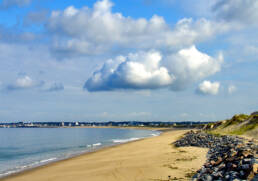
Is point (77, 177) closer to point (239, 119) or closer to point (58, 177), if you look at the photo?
point (58, 177)

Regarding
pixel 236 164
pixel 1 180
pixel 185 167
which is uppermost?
pixel 236 164

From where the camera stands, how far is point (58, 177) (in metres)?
18.2

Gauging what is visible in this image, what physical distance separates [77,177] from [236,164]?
11.0 meters

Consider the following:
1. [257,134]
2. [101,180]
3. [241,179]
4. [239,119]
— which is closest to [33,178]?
[101,180]

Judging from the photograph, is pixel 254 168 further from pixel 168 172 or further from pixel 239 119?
pixel 239 119

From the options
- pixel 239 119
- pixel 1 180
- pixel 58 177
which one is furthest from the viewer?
pixel 239 119

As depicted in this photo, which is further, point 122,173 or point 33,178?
point 33,178

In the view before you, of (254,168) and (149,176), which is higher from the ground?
(254,168)

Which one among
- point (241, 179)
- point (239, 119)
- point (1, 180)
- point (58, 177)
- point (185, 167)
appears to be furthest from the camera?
point (239, 119)

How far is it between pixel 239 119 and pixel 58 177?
5117cm

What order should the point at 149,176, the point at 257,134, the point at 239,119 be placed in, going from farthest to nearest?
the point at 239,119 < the point at 257,134 < the point at 149,176

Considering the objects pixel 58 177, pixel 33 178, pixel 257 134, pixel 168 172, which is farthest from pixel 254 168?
pixel 257 134

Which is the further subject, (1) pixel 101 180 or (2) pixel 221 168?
(1) pixel 101 180

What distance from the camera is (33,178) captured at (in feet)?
62.0
